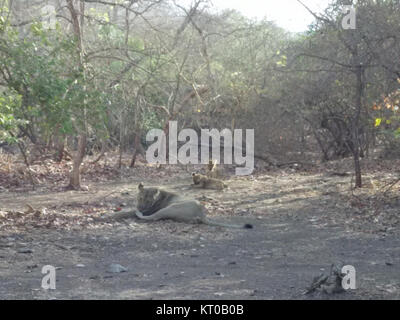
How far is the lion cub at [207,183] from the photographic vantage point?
46.1 ft

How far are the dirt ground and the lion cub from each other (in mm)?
717

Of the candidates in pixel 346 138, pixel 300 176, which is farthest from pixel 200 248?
pixel 346 138

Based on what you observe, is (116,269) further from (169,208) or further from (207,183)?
(207,183)

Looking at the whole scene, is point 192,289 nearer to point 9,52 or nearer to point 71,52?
point 9,52

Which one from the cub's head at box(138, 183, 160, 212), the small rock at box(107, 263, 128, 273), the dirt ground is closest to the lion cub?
the dirt ground

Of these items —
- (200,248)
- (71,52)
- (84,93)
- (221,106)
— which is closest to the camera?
(200,248)

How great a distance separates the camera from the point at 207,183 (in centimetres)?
1415

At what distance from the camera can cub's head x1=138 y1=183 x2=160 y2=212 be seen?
10.7 metres

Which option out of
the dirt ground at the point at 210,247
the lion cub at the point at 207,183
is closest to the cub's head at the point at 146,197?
the dirt ground at the point at 210,247

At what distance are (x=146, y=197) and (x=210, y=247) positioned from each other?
2.48 meters

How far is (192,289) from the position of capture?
624 cm

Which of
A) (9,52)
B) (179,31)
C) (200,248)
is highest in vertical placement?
(179,31)

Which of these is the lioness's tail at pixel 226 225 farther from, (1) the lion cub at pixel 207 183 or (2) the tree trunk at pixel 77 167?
(2) the tree trunk at pixel 77 167
